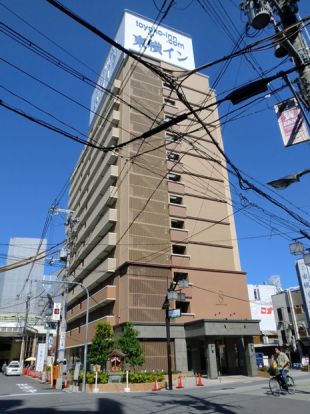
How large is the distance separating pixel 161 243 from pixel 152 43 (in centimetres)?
2679

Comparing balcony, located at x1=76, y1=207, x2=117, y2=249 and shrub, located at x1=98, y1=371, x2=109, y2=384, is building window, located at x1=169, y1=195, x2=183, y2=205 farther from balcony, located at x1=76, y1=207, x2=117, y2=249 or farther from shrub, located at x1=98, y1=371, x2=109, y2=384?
shrub, located at x1=98, y1=371, x2=109, y2=384

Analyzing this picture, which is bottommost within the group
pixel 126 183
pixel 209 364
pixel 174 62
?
pixel 209 364

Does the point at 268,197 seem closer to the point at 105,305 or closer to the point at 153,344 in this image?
the point at 153,344

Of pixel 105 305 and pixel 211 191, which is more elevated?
pixel 211 191

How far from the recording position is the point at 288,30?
29.8 feet

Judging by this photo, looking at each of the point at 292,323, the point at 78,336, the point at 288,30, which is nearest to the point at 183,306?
the point at 78,336

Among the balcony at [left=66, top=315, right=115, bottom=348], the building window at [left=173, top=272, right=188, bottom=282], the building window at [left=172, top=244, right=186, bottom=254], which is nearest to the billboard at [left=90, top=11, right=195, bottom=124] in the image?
the building window at [left=172, top=244, right=186, bottom=254]

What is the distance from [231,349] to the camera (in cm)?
3559

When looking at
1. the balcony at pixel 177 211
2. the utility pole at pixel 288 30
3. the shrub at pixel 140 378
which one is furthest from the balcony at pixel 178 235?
the utility pole at pixel 288 30

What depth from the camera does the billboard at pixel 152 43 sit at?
46.1 metres

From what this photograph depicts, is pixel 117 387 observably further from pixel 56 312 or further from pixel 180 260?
pixel 180 260

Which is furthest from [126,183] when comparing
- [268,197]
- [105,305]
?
[268,197]

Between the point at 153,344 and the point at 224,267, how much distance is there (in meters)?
11.8

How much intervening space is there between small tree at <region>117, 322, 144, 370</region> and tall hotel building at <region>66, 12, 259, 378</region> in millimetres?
3378
